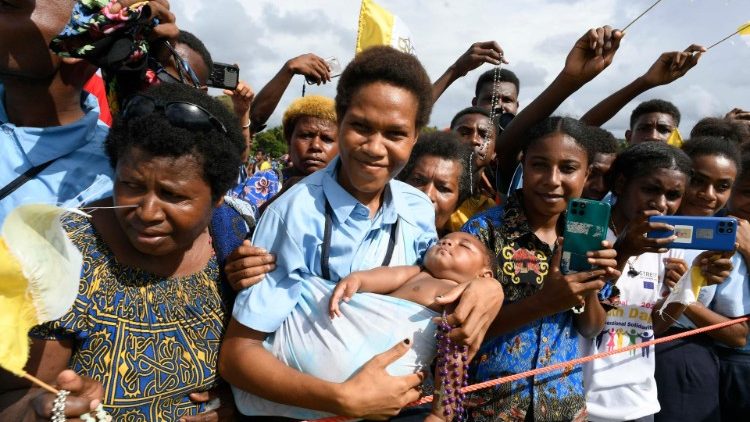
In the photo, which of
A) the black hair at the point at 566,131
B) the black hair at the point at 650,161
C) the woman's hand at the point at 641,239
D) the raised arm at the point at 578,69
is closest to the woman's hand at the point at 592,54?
the raised arm at the point at 578,69

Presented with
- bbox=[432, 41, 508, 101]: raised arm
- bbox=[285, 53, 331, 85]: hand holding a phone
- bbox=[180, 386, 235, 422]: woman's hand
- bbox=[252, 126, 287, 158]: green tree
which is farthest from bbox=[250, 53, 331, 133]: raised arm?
bbox=[252, 126, 287, 158]: green tree

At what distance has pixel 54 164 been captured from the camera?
2240 millimetres

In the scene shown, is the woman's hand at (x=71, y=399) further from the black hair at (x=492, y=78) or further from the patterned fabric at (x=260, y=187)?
the black hair at (x=492, y=78)

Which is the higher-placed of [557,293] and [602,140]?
[602,140]

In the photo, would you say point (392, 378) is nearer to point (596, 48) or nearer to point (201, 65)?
point (596, 48)

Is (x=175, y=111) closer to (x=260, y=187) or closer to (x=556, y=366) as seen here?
(x=556, y=366)

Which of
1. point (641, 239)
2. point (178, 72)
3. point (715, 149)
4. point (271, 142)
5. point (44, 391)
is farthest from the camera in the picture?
point (271, 142)

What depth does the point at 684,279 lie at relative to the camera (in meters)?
2.83

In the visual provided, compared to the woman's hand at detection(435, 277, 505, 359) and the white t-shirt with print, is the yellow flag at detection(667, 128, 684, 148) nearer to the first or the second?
the white t-shirt with print

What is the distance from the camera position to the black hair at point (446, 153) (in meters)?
3.50

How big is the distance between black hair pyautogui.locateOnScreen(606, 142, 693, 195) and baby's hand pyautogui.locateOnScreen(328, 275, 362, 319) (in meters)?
2.02

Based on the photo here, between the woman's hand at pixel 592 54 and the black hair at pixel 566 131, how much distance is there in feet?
0.90

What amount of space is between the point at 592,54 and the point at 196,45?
231 cm

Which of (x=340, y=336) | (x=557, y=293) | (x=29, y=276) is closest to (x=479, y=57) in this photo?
(x=557, y=293)
